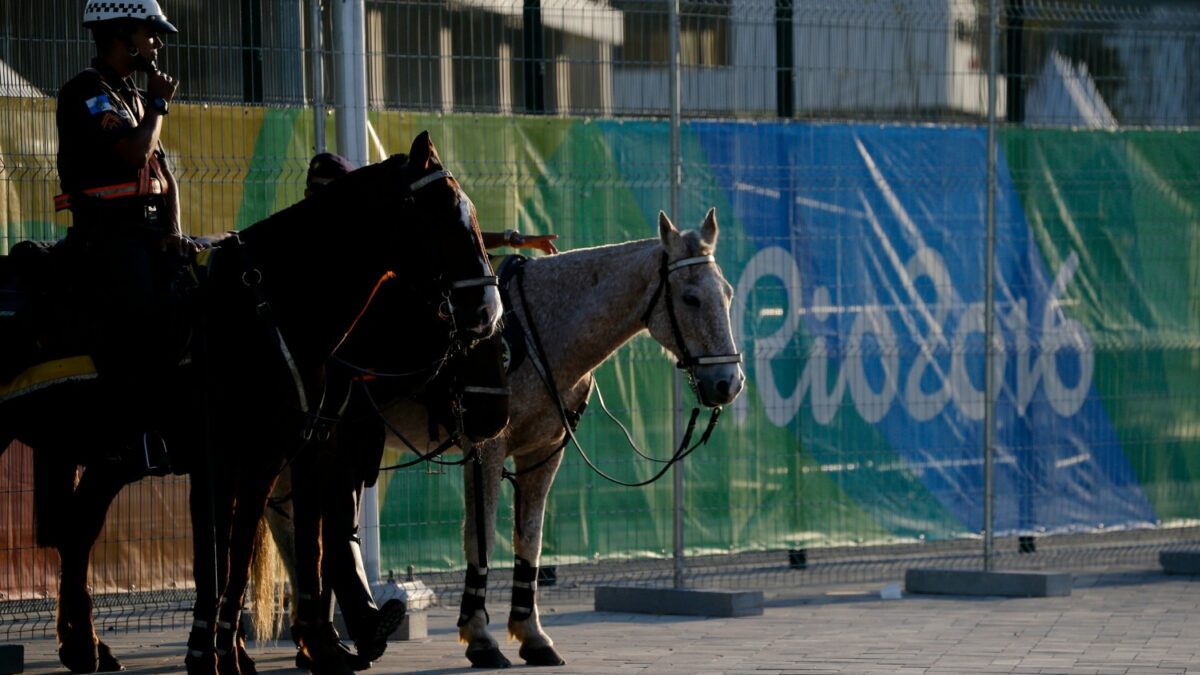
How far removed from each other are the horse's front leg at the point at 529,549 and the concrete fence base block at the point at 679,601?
173 cm

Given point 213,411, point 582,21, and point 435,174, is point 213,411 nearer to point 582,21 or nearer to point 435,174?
point 435,174

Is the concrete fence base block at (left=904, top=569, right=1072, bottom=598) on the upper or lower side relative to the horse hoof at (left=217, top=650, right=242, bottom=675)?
lower

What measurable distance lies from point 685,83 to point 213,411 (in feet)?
18.0

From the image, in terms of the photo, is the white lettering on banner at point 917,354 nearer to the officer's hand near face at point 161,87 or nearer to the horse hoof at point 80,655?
the horse hoof at point 80,655

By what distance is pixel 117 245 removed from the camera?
23.4 feet

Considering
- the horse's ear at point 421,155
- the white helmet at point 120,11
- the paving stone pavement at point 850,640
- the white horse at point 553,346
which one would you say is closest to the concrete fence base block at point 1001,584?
the paving stone pavement at point 850,640

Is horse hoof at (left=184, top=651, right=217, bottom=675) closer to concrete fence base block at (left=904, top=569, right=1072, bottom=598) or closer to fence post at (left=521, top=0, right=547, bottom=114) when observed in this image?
fence post at (left=521, top=0, right=547, bottom=114)

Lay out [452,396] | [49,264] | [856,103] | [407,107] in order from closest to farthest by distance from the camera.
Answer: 1. [49,264]
2. [452,396]
3. [407,107]
4. [856,103]

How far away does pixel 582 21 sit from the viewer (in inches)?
447

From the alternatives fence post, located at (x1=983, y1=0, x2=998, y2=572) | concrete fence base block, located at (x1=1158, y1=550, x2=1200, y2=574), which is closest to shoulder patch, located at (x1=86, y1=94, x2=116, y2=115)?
fence post, located at (x1=983, y1=0, x2=998, y2=572)

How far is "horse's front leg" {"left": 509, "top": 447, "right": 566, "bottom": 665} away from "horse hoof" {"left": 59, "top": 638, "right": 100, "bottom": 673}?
1833 millimetres

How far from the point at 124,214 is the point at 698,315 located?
2.58 metres

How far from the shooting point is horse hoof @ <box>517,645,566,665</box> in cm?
881

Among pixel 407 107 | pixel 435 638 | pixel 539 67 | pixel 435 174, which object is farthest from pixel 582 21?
pixel 435 174
